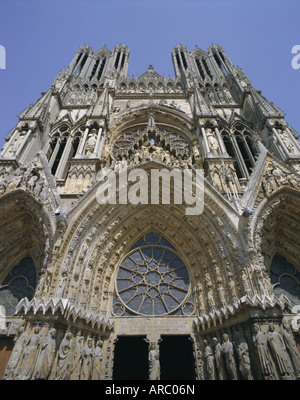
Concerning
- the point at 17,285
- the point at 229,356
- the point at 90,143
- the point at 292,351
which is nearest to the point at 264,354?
the point at 292,351

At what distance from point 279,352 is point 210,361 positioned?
1782 mm

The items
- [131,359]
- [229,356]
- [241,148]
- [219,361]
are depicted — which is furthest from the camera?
[241,148]

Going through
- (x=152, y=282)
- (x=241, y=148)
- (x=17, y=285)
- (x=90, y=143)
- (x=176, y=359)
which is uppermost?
(x=241, y=148)

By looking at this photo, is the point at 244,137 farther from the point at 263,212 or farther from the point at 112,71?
the point at 112,71

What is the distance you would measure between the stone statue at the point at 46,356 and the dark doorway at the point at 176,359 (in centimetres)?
431

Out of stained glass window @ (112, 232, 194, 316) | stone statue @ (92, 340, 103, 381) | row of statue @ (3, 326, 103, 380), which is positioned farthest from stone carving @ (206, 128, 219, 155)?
row of statue @ (3, 326, 103, 380)

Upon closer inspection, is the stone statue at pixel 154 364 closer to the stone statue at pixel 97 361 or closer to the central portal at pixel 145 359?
the stone statue at pixel 97 361

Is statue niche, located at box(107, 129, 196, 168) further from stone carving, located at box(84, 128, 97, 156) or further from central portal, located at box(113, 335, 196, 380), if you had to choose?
central portal, located at box(113, 335, 196, 380)

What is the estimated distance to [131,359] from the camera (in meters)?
9.35

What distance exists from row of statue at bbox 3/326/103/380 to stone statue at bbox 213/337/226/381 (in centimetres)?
313

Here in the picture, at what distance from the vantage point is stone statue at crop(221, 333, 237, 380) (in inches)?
230

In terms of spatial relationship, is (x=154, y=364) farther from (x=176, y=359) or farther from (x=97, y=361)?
(x=176, y=359)

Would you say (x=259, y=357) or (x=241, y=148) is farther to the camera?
(x=241, y=148)
